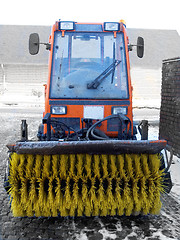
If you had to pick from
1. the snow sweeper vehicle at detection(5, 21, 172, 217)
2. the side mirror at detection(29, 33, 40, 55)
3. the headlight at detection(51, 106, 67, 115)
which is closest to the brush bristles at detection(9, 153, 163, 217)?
the snow sweeper vehicle at detection(5, 21, 172, 217)

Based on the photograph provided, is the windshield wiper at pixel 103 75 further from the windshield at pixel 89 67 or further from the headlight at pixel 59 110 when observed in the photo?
the headlight at pixel 59 110

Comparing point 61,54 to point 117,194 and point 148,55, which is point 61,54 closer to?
point 117,194

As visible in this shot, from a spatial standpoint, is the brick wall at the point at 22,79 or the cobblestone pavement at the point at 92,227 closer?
the cobblestone pavement at the point at 92,227

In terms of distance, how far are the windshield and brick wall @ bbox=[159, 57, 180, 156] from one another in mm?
2008

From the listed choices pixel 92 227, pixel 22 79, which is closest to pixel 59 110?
pixel 92 227

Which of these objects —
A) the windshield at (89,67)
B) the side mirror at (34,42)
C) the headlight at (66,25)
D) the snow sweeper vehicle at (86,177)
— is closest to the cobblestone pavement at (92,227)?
the snow sweeper vehicle at (86,177)

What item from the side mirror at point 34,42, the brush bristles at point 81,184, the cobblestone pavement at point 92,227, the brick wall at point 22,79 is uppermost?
the brick wall at point 22,79

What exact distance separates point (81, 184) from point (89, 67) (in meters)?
1.95

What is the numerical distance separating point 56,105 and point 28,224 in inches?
64.9

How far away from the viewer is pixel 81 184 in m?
2.94

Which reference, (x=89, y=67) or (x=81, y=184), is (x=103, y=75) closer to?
(x=89, y=67)

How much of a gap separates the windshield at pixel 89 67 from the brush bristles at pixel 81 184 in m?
1.37

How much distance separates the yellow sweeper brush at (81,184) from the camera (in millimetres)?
2898

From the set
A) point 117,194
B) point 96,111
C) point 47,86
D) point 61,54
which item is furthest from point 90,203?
point 61,54
